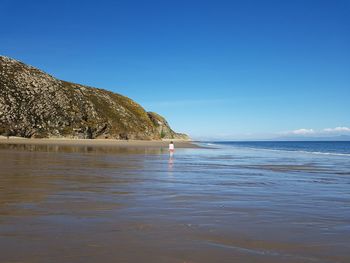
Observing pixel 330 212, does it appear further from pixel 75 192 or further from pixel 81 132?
pixel 81 132

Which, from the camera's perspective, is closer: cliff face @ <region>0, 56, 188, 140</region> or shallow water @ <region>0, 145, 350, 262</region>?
shallow water @ <region>0, 145, 350, 262</region>

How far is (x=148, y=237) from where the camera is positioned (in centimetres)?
509

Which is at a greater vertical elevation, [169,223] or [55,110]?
[55,110]

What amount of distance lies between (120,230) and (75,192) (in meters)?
4.04

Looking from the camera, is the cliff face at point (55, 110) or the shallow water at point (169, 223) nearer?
the shallow water at point (169, 223)

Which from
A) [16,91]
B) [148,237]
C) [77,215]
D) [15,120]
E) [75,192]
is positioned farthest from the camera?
[16,91]

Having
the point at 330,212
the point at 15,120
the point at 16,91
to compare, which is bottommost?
the point at 330,212

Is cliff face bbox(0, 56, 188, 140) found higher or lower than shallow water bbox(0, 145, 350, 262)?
higher

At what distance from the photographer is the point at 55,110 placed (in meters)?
83.2

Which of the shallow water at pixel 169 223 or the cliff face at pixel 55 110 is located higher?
the cliff face at pixel 55 110

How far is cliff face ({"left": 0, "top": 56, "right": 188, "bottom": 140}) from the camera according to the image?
76.2 metres

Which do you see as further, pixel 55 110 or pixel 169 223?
pixel 55 110

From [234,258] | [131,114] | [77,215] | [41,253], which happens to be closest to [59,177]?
[77,215]

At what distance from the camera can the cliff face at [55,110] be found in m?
76.2
